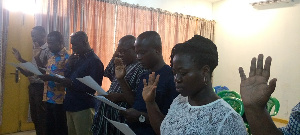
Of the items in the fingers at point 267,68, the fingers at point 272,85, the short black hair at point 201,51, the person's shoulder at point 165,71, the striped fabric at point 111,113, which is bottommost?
the striped fabric at point 111,113

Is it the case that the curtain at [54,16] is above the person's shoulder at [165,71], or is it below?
above

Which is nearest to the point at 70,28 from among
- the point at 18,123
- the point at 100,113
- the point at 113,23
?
the point at 113,23

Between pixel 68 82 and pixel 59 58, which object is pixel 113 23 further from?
pixel 68 82

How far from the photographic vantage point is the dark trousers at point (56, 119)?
8.36 ft

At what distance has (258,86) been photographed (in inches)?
32.4

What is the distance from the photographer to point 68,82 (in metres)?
2.27

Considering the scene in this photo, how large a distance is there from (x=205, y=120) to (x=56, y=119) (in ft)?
6.62

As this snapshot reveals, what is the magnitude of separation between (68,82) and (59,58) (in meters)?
0.42

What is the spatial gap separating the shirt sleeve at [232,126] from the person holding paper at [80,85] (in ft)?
5.17

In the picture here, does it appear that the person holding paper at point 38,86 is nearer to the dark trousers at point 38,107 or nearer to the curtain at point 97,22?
the dark trousers at point 38,107

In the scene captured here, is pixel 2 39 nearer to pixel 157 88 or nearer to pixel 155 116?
pixel 157 88

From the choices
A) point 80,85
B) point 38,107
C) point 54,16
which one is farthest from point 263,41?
point 38,107

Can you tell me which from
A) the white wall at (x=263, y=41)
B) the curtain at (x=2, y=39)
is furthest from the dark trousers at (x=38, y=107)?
the white wall at (x=263, y=41)

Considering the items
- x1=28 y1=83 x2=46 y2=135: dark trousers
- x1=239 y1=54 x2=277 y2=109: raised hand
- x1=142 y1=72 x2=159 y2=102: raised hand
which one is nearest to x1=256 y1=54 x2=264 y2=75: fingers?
x1=239 y1=54 x2=277 y2=109: raised hand
